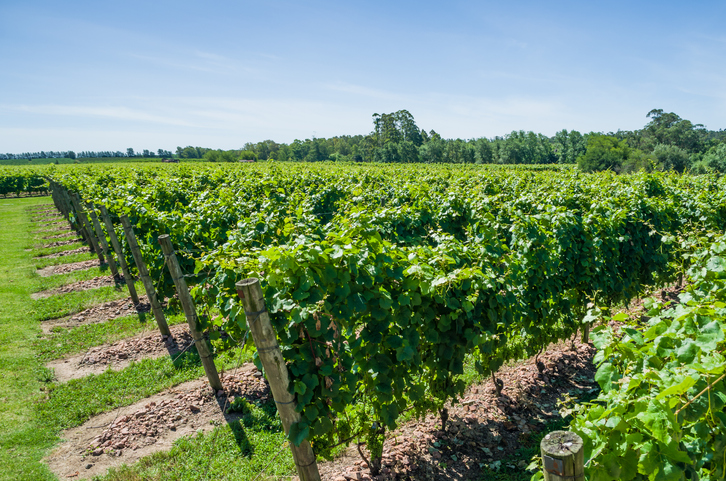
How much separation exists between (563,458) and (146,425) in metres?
4.86

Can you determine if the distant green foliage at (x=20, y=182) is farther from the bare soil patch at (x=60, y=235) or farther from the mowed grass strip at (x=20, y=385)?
the mowed grass strip at (x=20, y=385)

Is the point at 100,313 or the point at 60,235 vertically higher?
the point at 60,235

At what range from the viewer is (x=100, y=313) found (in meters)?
8.11

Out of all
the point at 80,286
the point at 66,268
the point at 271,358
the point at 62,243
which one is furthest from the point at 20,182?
the point at 271,358

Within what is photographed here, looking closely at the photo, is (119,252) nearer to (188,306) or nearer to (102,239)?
(102,239)

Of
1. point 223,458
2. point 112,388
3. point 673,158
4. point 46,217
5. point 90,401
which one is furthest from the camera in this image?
point 673,158

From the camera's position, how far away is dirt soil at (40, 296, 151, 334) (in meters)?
7.71

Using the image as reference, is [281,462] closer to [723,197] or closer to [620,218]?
[620,218]

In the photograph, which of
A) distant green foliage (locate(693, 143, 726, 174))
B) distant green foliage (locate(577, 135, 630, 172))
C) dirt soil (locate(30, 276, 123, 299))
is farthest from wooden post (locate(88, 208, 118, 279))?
distant green foliage (locate(693, 143, 726, 174))

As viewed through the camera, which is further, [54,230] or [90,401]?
[54,230]

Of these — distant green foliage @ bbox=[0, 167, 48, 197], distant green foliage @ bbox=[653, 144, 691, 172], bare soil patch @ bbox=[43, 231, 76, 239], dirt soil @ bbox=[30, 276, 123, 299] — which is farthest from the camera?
distant green foliage @ bbox=[653, 144, 691, 172]

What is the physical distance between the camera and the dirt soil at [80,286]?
31.2ft

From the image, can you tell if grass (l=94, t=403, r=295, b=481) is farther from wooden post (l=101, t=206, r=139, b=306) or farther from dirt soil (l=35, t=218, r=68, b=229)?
dirt soil (l=35, t=218, r=68, b=229)

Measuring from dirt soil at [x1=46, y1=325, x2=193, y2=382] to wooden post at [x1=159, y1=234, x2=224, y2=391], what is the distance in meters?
1.32
